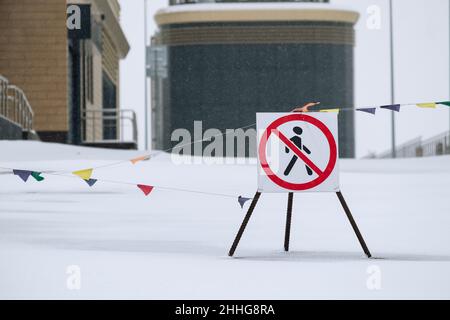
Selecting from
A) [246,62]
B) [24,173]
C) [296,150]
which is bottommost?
[24,173]

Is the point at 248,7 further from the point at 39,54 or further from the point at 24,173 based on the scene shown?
the point at 24,173

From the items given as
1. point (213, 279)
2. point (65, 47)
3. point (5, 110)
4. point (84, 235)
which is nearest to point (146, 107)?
point (65, 47)

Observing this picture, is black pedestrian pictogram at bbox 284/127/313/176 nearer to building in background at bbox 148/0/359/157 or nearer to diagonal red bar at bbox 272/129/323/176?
diagonal red bar at bbox 272/129/323/176

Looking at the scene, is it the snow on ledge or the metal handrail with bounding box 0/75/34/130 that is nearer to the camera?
the metal handrail with bounding box 0/75/34/130

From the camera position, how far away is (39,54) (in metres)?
33.5

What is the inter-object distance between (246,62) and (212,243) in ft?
151

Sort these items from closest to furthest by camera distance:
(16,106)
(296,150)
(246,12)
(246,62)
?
(296,150), (16,106), (246,12), (246,62)

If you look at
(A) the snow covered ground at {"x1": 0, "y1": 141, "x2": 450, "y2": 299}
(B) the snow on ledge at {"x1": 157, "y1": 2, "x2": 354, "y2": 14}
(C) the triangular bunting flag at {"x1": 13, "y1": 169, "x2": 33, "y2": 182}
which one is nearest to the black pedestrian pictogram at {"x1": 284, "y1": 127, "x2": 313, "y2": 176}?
(A) the snow covered ground at {"x1": 0, "y1": 141, "x2": 450, "y2": 299}

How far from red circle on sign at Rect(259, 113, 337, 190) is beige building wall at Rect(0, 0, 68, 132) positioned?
25.7m

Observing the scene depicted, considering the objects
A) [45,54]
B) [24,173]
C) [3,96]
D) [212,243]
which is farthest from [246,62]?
[24,173]

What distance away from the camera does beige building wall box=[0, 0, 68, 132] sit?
3300 cm

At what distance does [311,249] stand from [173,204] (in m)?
5.61

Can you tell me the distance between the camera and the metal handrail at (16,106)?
92.0 ft
